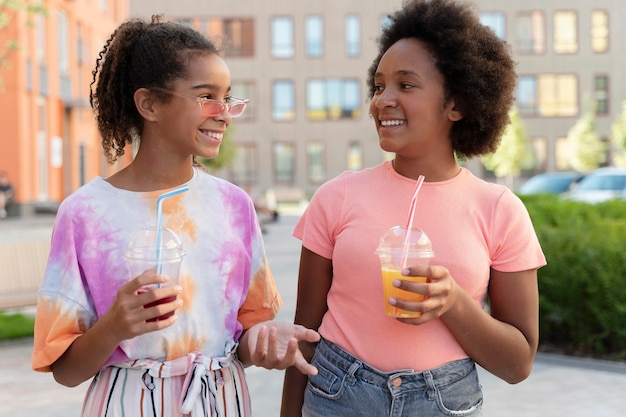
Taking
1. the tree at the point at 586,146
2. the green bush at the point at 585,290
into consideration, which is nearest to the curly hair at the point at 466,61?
the green bush at the point at 585,290

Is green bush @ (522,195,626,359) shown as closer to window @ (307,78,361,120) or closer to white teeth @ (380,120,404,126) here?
white teeth @ (380,120,404,126)

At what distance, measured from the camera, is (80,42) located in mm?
34781

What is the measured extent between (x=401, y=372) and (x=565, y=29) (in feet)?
166

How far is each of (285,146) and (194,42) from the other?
155 feet

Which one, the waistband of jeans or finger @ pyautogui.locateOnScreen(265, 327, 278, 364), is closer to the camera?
finger @ pyautogui.locateOnScreen(265, 327, 278, 364)

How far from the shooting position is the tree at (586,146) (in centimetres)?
4419

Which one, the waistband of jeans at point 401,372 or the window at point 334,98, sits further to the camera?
the window at point 334,98

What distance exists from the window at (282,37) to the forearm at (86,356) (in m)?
48.2

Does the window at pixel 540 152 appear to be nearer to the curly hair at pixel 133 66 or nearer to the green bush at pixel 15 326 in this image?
the green bush at pixel 15 326

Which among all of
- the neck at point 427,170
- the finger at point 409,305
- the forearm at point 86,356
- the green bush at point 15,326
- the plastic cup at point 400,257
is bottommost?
the green bush at point 15,326

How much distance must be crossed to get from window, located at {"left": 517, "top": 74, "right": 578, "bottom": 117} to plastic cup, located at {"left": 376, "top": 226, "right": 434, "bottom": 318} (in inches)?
1922

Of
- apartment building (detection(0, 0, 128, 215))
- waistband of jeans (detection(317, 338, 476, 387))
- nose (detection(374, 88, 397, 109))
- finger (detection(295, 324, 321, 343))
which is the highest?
apartment building (detection(0, 0, 128, 215))

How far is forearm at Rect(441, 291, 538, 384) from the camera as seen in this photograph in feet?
7.57

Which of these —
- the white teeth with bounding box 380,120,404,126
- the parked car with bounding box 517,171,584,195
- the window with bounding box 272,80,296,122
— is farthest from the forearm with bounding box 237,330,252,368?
the window with bounding box 272,80,296,122
